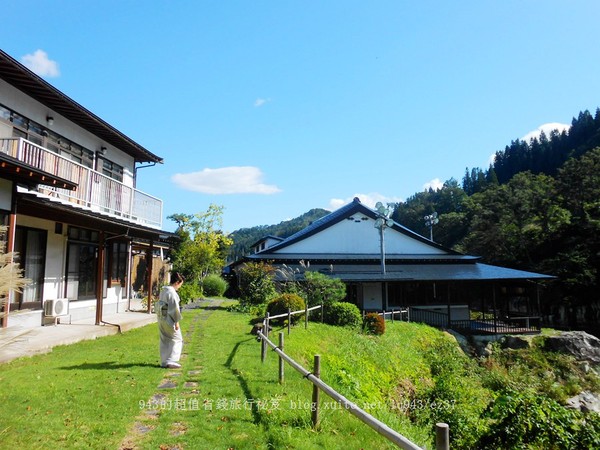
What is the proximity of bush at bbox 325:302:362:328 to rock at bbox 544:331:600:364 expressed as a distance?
11.6 m

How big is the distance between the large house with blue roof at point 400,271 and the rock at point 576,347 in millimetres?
1363

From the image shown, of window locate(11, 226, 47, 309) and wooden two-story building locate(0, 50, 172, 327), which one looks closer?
wooden two-story building locate(0, 50, 172, 327)

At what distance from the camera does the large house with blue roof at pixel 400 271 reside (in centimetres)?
2438

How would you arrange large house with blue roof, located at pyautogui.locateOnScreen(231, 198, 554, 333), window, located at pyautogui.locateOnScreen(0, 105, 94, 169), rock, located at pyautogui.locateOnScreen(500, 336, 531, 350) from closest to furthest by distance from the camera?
1. window, located at pyautogui.locateOnScreen(0, 105, 94, 169)
2. rock, located at pyautogui.locateOnScreen(500, 336, 531, 350)
3. large house with blue roof, located at pyautogui.locateOnScreen(231, 198, 554, 333)

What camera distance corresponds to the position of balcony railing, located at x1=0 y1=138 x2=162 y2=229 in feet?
31.3

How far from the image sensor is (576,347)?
21797mm

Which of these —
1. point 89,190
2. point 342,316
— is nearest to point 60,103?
point 89,190

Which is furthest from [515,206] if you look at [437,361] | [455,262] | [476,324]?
[437,361]

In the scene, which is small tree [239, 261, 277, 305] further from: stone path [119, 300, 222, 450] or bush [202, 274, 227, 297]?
stone path [119, 300, 222, 450]

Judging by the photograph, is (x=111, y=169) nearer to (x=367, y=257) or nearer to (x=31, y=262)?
(x=31, y=262)

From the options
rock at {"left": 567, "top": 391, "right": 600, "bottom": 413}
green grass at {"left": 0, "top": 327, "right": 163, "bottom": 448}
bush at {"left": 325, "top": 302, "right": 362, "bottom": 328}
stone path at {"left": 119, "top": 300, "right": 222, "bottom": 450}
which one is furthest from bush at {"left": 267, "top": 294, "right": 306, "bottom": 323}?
rock at {"left": 567, "top": 391, "right": 600, "bottom": 413}

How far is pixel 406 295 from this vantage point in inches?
1045

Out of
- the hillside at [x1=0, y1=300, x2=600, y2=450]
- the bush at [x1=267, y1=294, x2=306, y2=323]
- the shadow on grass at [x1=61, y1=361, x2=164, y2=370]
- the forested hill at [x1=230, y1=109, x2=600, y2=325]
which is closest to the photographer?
the hillside at [x1=0, y1=300, x2=600, y2=450]

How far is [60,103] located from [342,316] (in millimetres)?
13059
